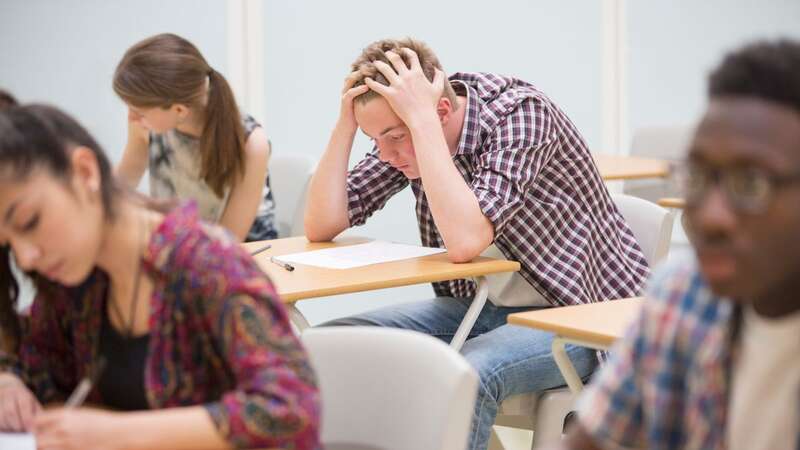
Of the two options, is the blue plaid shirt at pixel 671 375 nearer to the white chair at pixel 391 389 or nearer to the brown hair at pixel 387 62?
the white chair at pixel 391 389

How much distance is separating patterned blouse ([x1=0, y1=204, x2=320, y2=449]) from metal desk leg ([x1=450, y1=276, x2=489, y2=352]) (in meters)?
1.04

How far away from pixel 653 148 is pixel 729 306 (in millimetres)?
3856

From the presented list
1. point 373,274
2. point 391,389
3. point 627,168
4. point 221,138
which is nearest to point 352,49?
point 627,168

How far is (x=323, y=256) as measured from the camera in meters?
2.60

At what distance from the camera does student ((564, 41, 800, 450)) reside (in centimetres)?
85

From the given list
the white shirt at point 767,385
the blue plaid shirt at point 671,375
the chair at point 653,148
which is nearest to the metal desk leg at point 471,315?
the blue plaid shirt at point 671,375

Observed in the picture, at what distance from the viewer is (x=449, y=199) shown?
7.86 ft

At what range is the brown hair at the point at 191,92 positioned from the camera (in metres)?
2.90

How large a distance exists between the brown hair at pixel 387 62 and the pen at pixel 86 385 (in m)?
1.26

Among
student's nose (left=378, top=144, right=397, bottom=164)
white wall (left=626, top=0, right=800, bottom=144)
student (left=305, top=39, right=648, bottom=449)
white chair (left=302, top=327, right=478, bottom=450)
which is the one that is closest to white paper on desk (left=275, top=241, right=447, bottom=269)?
student (left=305, top=39, right=648, bottom=449)

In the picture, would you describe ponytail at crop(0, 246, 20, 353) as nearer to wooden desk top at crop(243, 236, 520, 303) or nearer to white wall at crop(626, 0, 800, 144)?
wooden desk top at crop(243, 236, 520, 303)

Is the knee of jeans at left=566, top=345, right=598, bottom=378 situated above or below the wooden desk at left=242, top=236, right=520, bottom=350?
below

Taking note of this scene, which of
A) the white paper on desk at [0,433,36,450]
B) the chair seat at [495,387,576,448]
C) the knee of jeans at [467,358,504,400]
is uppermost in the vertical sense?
the white paper on desk at [0,433,36,450]

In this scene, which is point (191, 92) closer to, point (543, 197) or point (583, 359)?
point (543, 197)
